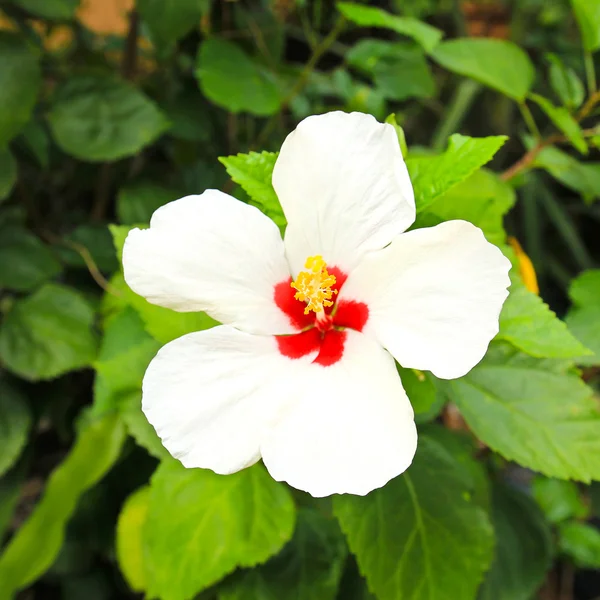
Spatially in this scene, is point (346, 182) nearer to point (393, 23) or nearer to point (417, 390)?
point (417, 390)

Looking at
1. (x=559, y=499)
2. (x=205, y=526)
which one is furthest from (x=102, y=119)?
(x=559, y=499)

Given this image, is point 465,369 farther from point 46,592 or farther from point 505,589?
point 46,592

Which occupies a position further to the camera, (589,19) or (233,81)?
(233,81)

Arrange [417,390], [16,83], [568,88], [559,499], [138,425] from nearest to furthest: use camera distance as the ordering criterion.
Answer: [417,390]
[138,425]
[568,88]
[16,83]
[559,499]

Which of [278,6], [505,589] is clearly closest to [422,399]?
[505,589]

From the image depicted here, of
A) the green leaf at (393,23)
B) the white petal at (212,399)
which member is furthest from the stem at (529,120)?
the white petal at (212,399)

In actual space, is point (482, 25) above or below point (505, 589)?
above
